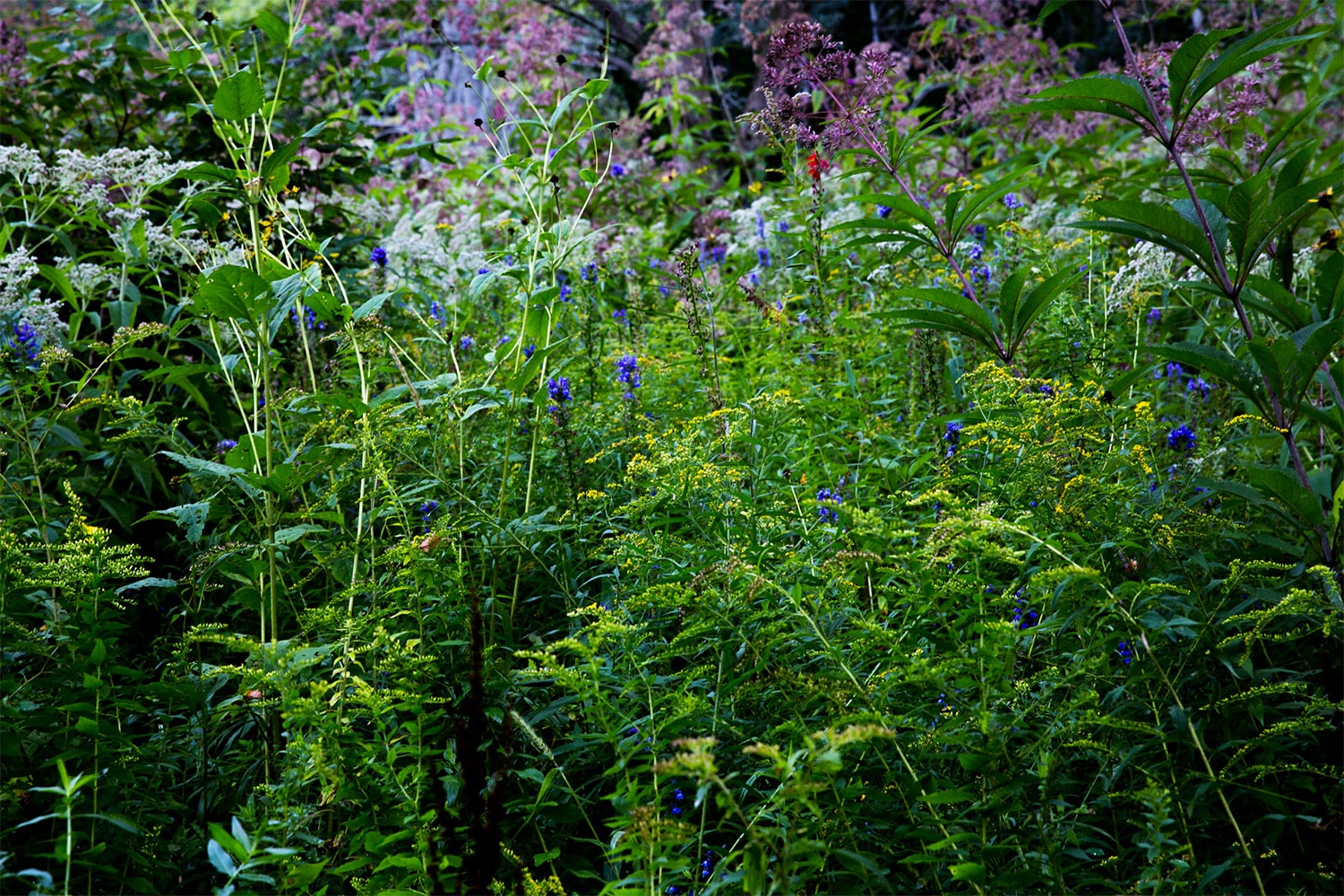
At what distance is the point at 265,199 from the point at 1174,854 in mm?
2357

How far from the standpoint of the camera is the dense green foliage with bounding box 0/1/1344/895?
147cm

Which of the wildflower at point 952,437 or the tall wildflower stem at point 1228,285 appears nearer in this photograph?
the tall wildflower stem at point 1228,285

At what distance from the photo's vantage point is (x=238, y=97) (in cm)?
200

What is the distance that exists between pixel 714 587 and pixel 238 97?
1.39m

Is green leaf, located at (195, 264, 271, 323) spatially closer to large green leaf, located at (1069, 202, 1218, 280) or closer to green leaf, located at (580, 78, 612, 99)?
green leaf, located at (580, 78, 612, 99)

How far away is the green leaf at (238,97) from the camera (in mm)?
1972

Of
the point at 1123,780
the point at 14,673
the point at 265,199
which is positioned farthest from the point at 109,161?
the point at 1123,780

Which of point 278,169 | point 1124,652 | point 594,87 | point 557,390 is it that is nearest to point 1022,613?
point 1124,652

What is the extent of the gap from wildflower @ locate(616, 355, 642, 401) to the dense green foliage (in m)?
0.06

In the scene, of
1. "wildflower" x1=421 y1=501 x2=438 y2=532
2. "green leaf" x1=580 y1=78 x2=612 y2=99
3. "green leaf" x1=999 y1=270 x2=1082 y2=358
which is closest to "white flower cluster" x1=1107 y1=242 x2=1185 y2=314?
→ "green leaf" x1=999 y1=270 x2=1082 y2=358

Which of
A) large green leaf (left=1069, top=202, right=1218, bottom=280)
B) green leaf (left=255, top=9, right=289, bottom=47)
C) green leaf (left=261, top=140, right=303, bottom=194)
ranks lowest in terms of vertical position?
large green leaf (left=1069, top=202, right=1218, bottom=280)

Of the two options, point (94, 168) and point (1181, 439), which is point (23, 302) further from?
point (1181, 439)

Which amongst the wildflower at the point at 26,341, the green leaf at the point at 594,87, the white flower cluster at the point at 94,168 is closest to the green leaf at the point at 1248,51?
the green leaf at the point at 594,87

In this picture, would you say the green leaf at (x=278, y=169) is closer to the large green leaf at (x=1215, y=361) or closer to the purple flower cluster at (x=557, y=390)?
the purple flower cluster at (x=557, y=390)
